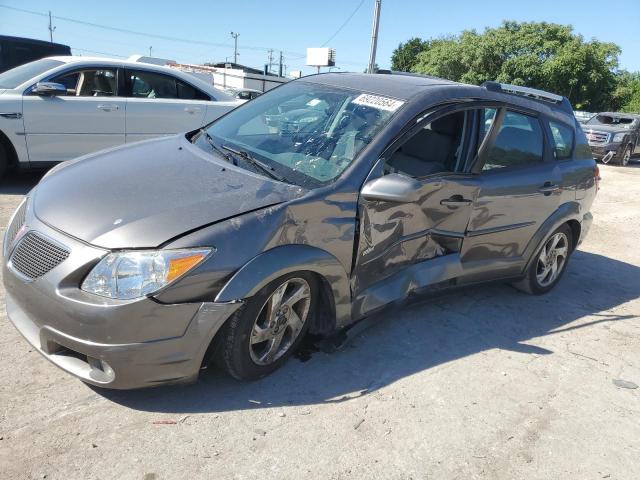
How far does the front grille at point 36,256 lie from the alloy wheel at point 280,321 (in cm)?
100

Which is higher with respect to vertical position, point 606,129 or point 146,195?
point 146,195

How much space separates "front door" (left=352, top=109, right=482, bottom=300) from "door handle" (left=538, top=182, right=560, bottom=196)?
2.83 feet

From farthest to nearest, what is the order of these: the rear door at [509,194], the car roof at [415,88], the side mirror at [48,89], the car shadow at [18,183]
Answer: the car shadow at [18,183]
the side mirror at [48,89]
the rear door at [509,194]
the car roof at [415,88]

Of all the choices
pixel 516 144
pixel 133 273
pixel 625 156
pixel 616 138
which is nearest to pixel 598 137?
pixel 616 138

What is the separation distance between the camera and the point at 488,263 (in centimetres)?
412

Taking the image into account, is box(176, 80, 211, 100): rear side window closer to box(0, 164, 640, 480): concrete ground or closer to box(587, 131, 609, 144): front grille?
box(0, 164, 640, 480): concrete ground

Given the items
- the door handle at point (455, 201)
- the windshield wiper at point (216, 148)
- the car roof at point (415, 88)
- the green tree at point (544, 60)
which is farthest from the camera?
the green tree at point (544, 60)

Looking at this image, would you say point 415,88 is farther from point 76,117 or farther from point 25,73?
point 25,73

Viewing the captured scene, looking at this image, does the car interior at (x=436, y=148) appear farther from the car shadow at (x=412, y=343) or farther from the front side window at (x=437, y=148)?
the car shadow at (x=412, y=343)

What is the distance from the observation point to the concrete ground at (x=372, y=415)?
240 cm

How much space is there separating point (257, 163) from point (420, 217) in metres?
1.11

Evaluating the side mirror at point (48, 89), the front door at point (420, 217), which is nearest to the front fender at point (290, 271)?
the front door at point (420, 217)

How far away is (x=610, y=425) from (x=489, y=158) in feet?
6.23

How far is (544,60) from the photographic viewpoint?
117 feet
